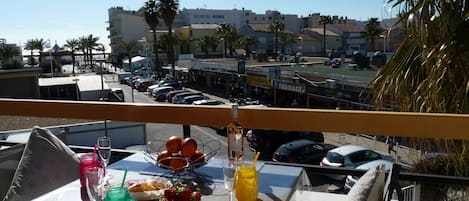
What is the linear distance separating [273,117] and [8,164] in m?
1.16

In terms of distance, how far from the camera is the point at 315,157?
9352mm

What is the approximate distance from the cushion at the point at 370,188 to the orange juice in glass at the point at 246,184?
0.89 feet

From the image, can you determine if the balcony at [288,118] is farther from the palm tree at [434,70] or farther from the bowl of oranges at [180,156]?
the palm tree at [434,70]

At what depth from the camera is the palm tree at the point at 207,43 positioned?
46.1 m

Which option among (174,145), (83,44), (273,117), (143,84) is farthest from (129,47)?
(174,145)

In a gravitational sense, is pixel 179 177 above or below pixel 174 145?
below

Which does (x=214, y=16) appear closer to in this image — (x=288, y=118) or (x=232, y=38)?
(x=232, y=38)

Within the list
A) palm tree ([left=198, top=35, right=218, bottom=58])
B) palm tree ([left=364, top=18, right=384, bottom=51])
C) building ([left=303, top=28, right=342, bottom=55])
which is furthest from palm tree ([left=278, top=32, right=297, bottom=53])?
palm tree ([left=364, top=18, right=384, bottom=51])

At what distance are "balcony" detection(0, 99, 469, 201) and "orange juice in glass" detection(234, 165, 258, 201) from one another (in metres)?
0.62

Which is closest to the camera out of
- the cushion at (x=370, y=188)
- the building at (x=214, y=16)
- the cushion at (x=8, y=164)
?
the cushion at (x=370, y=188)

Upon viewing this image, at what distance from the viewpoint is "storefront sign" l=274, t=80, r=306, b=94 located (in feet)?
75.4

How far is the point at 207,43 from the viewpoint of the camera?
4675cm

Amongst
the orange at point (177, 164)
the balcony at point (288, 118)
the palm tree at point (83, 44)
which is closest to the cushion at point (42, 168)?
the balcony at point (288, 118)

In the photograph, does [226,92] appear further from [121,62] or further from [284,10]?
[284,10]
